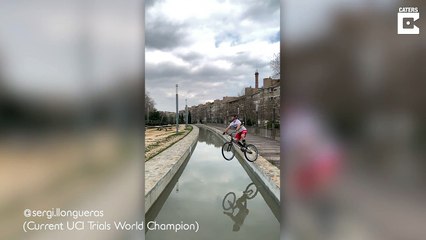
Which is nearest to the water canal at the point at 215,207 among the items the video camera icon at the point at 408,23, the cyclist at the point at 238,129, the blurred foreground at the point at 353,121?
the cyclist at the point at 238,129

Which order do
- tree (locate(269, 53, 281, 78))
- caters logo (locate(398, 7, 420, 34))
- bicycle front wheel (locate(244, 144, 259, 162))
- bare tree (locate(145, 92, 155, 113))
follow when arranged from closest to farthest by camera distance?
caters logo (locate(398, 7, 420, 34)) → bare tree (locate(145, 92, 155, 113)) → tree (locate(269, 53, 281, 78)) → bicycle front wheel (locate(244, 144, 259, 162))

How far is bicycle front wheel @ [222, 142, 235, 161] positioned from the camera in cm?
616

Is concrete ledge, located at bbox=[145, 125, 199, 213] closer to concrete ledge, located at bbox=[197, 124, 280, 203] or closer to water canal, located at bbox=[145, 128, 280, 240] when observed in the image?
water canal, located at bbox=[145, 128, 280, 240]

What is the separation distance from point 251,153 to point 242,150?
24 centimetres

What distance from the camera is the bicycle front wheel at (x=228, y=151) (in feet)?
20.2

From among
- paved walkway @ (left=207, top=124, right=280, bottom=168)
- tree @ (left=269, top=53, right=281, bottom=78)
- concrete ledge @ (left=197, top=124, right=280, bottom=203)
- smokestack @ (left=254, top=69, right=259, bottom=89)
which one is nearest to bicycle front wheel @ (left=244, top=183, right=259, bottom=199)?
concrete ledge @ (left=197, top=124, right=280, bottom=203)

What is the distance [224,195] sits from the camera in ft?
13.5

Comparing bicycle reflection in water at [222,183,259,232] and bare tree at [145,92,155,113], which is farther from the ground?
bare tree at [145,92,155,113]

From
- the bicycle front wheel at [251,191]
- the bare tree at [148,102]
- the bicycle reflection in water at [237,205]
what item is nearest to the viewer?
the bare tree at [148,102]

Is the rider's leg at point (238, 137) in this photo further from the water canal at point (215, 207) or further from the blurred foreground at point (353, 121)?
the blurred foreground at point (353, 121)

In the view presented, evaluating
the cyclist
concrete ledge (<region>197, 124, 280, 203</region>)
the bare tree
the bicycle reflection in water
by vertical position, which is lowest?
the bicycle reflection in water

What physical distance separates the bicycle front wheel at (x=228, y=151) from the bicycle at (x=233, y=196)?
1.57 metres

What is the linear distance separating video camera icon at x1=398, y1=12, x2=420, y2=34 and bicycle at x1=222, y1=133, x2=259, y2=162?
13.4ft

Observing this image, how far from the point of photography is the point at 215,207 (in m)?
3.66
